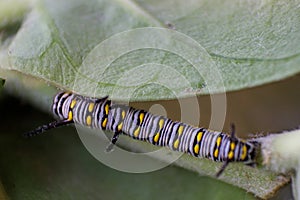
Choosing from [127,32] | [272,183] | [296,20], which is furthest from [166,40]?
[272,183]

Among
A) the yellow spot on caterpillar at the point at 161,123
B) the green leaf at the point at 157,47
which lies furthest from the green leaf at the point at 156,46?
the yellow spot on caterpillar at the point at 161,123

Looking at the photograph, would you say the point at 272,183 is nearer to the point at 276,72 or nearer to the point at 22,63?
the point at 276,72

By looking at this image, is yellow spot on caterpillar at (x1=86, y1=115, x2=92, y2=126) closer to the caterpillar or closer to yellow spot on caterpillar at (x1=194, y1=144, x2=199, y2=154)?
the caterpillar

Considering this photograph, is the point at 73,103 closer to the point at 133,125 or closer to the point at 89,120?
the point at 89,120

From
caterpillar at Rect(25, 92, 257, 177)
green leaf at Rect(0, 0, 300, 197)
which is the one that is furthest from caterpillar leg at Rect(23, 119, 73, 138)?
green leaf at Rect(0, 0, 300, 197)

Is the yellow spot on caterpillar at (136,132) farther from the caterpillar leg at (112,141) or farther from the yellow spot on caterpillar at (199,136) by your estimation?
the yellow spot on caterpillar at (199,136)

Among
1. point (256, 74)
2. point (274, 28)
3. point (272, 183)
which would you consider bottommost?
point (272, 183)

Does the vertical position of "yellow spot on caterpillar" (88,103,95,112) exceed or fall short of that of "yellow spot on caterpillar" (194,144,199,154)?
it falls short
